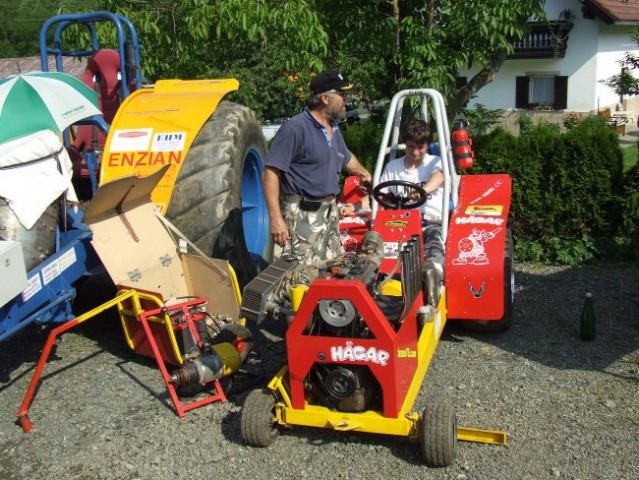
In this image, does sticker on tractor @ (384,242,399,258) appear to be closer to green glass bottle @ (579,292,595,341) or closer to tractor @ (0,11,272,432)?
tractor @ (0,11,272,432)

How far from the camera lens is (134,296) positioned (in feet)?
14.4

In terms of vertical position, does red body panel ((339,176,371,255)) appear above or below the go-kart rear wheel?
above

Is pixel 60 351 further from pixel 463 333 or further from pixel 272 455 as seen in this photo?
pixel 463 333

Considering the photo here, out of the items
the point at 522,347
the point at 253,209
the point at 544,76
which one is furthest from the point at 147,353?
the point at 544,76

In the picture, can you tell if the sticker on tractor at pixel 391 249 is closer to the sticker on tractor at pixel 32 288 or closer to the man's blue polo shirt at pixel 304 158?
the man's blue polo shirt at pixel 304 158

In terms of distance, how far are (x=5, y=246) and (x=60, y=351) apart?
4.69 ft

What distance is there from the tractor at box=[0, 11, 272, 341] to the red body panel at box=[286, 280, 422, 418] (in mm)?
1397

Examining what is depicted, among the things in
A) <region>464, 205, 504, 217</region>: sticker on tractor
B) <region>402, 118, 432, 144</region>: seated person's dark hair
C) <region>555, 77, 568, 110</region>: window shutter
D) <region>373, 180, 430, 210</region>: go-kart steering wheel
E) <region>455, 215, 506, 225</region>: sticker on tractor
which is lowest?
<region>555, 77, 568, 110</region>: window shutter

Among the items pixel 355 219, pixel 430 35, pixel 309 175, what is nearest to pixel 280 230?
pixel 309 175

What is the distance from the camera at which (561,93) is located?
2069 centimetres

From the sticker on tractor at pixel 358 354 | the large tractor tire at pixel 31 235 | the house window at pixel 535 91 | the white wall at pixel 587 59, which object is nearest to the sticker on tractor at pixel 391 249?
the sticker on tractor at pixel 358 354

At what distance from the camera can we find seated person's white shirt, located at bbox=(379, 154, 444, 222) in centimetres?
526

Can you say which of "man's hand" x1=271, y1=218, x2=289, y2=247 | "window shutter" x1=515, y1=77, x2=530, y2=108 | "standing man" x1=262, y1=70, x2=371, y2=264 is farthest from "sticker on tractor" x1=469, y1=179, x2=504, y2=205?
"window shutter" x1=515, y1=77, x2=530, y2=108

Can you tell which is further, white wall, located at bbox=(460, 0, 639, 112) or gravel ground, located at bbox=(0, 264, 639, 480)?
white wall, located at bbox=(460, 0, 639, 112)
